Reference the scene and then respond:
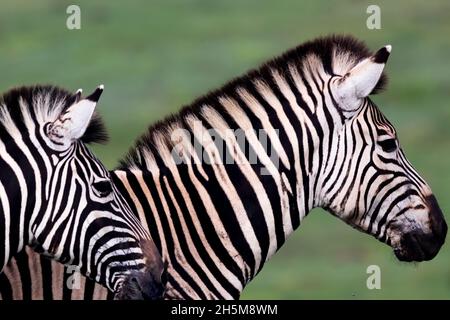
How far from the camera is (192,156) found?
11352 mm

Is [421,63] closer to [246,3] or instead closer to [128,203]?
[246,3]

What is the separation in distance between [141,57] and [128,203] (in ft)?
71.0

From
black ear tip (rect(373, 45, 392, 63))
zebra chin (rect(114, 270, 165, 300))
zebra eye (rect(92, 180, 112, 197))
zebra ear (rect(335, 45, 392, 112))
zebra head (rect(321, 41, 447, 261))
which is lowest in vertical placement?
zebra chin (rect(114, 270, 165, 300))

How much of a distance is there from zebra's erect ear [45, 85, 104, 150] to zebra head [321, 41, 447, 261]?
2115mm

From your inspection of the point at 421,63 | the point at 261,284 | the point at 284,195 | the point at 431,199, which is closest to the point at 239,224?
the point at 284,195

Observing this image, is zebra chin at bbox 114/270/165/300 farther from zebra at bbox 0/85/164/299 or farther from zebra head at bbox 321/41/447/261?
zebra head at bbox 321/41/447/261

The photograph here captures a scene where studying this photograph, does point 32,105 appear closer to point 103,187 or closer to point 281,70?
point 103,187

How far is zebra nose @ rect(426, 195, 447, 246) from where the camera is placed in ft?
38.0

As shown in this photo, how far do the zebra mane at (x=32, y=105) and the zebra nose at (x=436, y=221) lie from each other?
2824 mm

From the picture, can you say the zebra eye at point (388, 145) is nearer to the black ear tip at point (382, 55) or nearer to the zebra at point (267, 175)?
the zebra at point (267, 175)

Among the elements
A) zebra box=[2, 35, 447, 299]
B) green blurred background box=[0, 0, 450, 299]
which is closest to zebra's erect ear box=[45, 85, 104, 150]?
zebra box=[2, 35, 447, 299]

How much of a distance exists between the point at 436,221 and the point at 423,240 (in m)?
0.19

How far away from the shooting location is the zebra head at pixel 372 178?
11352mm

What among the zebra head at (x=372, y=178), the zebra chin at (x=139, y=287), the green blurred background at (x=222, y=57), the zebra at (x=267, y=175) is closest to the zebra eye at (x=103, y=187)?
the zebra chin at (x=139, y=287)
